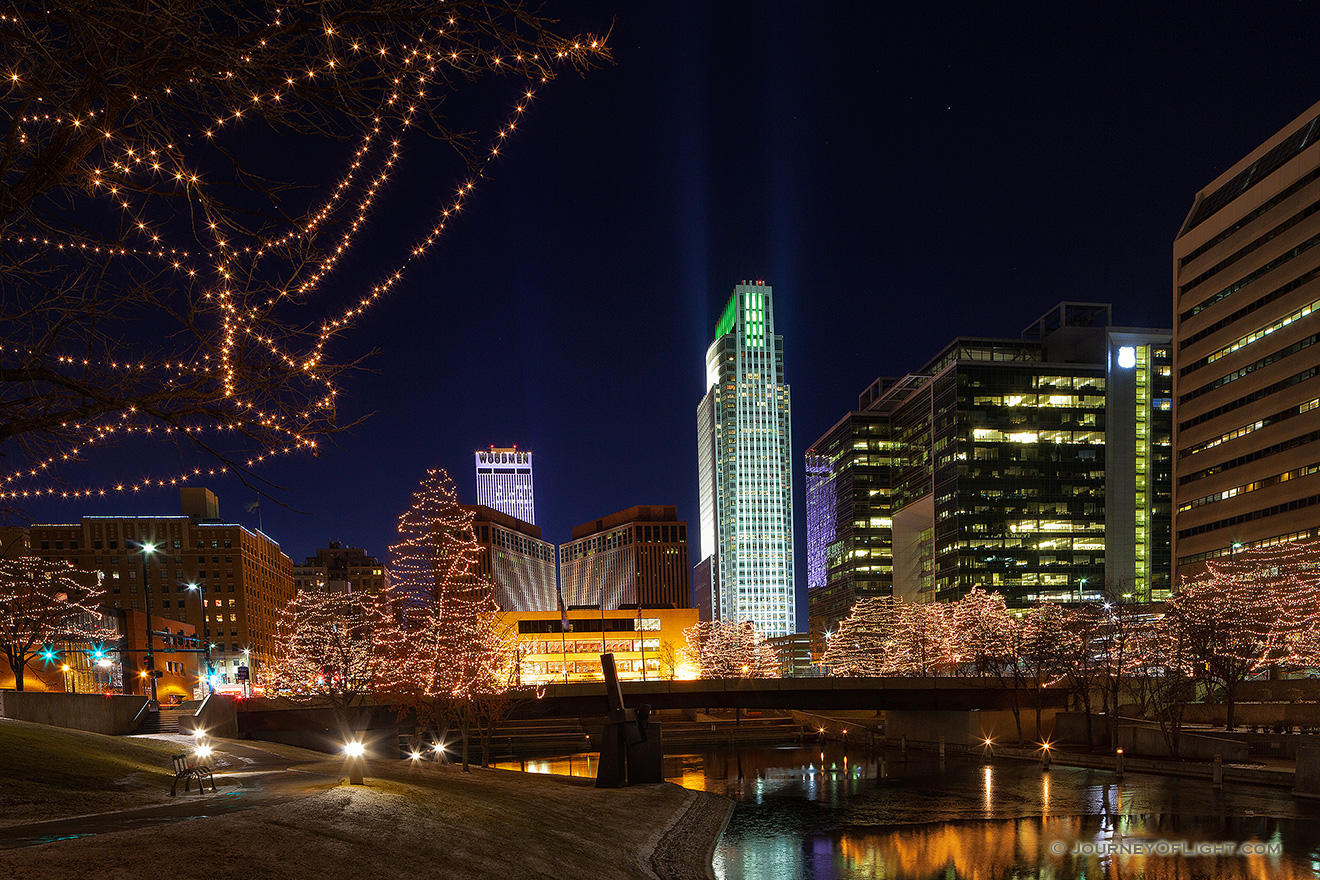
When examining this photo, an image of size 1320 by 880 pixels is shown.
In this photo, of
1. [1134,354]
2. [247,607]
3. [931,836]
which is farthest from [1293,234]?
[247,607]

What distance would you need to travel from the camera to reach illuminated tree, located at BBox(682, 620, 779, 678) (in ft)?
347

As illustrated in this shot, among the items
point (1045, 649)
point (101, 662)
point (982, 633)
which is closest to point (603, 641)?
point (982, 633)

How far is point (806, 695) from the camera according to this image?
205 feet

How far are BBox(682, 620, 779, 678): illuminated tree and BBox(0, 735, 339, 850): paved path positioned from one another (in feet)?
258

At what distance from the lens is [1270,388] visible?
96.0m

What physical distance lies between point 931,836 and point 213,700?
1546 inches

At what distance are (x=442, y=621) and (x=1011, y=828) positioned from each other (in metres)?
28.1

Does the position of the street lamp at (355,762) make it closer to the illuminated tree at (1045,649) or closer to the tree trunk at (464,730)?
the tree trunk at (464,730)

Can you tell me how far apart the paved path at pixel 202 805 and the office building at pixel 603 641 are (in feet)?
317

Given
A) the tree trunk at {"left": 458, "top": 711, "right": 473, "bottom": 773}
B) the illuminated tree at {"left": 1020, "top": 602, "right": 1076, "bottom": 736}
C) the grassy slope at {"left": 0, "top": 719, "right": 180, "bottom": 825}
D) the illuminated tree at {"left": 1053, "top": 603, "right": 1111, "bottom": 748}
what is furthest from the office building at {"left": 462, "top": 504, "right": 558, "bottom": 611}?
the grassy slope at {"left": 0, "top": 719, "right": 180, "bottom": 825}

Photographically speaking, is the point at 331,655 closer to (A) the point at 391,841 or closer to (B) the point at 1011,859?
(B) the point at 1011,859

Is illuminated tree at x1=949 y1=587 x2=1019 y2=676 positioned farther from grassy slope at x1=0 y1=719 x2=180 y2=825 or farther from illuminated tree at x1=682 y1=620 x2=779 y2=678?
grassy slope at x1=0 y1=719 x2=180 y2=825

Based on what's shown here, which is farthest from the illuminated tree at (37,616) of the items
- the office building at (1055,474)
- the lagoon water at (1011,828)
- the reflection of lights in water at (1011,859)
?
the office building at (1055,474)

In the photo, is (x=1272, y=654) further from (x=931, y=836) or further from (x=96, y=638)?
(x=96, y=638)
